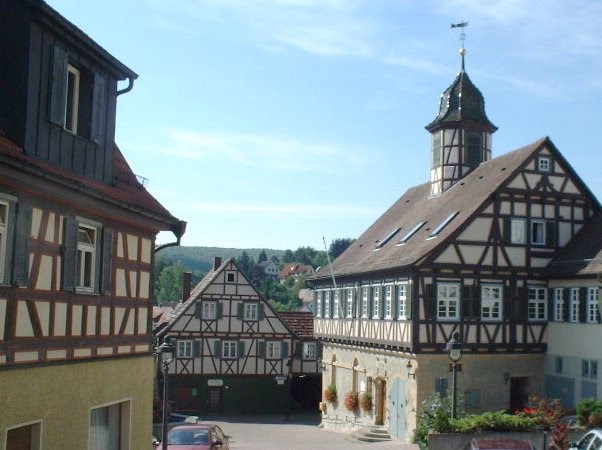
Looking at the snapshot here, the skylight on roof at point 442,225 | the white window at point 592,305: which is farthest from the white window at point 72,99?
the white window at point 592,305

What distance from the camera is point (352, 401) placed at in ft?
127

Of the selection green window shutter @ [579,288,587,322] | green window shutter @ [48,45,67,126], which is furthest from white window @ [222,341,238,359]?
green window shutter @ [48,45,67,126]

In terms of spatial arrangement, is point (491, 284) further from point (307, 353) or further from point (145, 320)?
point (307, 353)

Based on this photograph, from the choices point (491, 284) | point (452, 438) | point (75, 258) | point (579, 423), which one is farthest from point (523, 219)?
point (75, 258)

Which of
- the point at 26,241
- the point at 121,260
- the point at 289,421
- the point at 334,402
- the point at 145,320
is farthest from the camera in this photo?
the point at 289,421

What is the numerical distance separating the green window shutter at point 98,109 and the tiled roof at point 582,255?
66.1 ft

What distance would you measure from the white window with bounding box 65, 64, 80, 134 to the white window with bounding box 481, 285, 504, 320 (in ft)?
71.6

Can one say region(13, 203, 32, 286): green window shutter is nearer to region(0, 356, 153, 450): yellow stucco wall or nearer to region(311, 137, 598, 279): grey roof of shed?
region(0, 356, 153, 450): yellow stucco wall

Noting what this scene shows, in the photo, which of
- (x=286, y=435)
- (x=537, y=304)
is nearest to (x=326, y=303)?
(x=286, y=435)

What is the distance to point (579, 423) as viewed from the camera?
87.2 ft

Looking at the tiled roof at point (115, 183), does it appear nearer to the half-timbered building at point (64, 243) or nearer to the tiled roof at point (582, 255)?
the half-timbered building at point (64, 243)

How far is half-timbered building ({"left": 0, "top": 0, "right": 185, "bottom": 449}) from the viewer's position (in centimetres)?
1130

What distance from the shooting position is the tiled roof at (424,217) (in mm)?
32750

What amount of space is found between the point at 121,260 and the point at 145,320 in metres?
1.78
